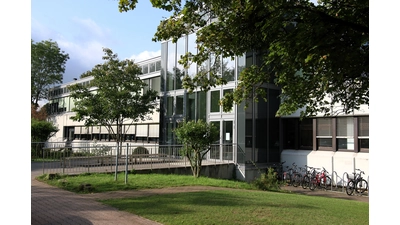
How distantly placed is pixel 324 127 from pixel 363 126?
2235 mm

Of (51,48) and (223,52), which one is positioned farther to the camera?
(51,48)

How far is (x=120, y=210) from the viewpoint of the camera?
7234 millimetres

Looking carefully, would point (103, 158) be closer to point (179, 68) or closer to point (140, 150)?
point (140, 150)

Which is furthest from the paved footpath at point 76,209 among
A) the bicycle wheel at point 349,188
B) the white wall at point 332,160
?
the white wall at point 332,160

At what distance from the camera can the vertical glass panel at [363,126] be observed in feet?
53.6

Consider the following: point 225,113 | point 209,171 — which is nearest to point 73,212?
point 209,171

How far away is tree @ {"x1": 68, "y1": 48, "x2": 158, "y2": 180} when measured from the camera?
20.6 metres

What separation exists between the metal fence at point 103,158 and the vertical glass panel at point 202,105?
2.98 metres

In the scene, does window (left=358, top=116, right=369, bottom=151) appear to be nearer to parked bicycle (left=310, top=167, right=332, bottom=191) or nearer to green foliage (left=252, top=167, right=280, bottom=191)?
parked bicycle (left=310, top=167, right=332, bottom=191)

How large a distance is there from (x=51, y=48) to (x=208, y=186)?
3762cm

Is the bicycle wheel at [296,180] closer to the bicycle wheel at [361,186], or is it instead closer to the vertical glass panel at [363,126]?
the bicycle wheel at [361,186]

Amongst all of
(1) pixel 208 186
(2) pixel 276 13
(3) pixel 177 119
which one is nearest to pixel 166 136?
(3) pixel 177 119
